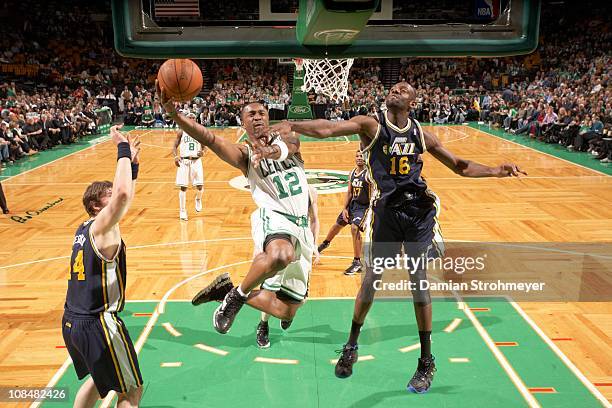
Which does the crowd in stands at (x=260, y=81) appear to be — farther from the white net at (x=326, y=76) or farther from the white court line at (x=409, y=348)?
the white court line at (x=409, y=348)

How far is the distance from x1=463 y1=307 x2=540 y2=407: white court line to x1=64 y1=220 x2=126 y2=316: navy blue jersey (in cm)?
295

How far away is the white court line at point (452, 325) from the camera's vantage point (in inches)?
224

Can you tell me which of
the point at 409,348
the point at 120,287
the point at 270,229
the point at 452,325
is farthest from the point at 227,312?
the point at 452,325

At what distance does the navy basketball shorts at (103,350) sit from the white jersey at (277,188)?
145 centimetres

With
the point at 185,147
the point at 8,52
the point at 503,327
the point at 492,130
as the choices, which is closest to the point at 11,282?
the point at 185,147

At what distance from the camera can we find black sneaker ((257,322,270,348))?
5.33m

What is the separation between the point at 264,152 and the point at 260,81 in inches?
1019

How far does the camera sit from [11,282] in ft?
22.8

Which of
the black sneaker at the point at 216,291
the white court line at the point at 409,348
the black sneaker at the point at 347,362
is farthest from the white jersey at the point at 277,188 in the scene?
the white court line at the point at 409,348

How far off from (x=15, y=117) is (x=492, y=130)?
54.8 feet

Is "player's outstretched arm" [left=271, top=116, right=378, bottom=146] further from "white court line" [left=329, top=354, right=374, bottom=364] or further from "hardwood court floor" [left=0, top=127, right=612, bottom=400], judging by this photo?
"hardwood court floor" [left=0, top=127, right=612, bottom=400]

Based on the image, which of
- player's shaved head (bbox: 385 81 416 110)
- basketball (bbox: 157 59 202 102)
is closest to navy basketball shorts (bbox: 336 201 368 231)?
player's shaved head (bbox: 385 81 416 110)

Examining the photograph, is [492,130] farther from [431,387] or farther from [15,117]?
[431,387]

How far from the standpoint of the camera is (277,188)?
4.62 metres
